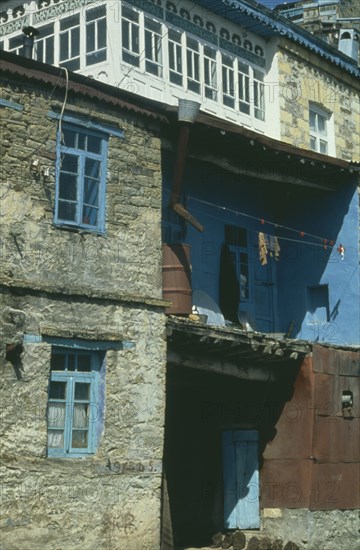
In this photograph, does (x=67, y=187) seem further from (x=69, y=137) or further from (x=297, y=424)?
(x=297, y=424)

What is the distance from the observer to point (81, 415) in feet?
41.5

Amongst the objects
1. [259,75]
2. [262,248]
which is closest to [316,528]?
[262,248]

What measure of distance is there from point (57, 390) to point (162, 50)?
295 inches

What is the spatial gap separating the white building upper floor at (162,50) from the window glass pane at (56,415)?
622 centimetres

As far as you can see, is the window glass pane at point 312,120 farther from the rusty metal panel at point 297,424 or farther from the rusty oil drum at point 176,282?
the rusty oil drum at point 176,282

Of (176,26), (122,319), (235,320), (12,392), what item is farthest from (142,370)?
(176,26)

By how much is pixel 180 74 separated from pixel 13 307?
7.22 meters

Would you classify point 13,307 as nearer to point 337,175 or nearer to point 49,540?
point 49,540

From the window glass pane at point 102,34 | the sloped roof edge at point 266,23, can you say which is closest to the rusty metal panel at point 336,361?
the window glass pane at point 102,34

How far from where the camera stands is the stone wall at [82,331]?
1180 centimetres

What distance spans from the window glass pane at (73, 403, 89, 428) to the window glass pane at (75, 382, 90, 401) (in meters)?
0.10

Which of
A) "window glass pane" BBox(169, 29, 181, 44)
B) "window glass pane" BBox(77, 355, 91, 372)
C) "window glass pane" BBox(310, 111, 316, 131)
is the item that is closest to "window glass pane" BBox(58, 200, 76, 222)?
"window glass pane" BBox(77, 355, 91, 372)

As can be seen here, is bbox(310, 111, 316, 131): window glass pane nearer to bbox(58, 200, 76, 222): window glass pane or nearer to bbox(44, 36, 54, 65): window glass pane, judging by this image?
bbox(44, 36, 54, 65): window glass pane

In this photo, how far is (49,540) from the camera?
463 inches
